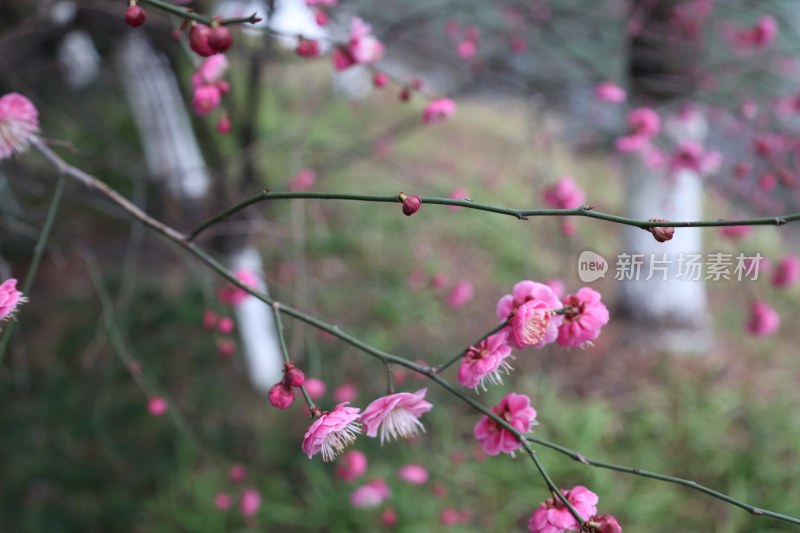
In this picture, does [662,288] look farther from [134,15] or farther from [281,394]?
[134,15]

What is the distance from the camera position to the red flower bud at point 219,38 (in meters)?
0.74

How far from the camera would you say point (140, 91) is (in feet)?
11.8

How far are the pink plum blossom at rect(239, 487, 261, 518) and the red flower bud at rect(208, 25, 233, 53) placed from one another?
211cm

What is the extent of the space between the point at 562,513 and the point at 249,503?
1920mm

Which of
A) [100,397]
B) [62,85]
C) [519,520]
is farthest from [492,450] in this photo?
[62,85]

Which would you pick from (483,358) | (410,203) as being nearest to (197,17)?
(410,203)

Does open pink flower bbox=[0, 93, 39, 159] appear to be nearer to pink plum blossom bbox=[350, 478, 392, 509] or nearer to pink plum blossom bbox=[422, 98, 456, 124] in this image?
pink plum blossom bbox=[422, 98, 456, 124]

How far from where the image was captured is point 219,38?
0.74 m

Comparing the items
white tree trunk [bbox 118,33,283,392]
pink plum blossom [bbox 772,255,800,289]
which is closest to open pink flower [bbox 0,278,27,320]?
white tree trunk [bbox 118,33,283,392]

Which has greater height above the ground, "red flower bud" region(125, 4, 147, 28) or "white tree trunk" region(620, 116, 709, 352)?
"white tree trunk" region(620, 116, 709, 352)

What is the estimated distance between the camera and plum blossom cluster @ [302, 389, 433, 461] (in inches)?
29.8

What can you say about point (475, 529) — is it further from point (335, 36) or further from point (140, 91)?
point (140, 91)

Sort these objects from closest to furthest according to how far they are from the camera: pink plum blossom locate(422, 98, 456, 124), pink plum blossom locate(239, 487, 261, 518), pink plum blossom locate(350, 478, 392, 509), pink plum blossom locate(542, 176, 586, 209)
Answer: pink plum blossom locate(422, 98, 456, 124)
pink plum blossom locate(542, 176, 586, 209)
pink plum blossom locate(350, 478, 392, 509)
pink plum blossom locate(239, 487, 261, 518)

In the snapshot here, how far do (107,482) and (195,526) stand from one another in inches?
19.3
